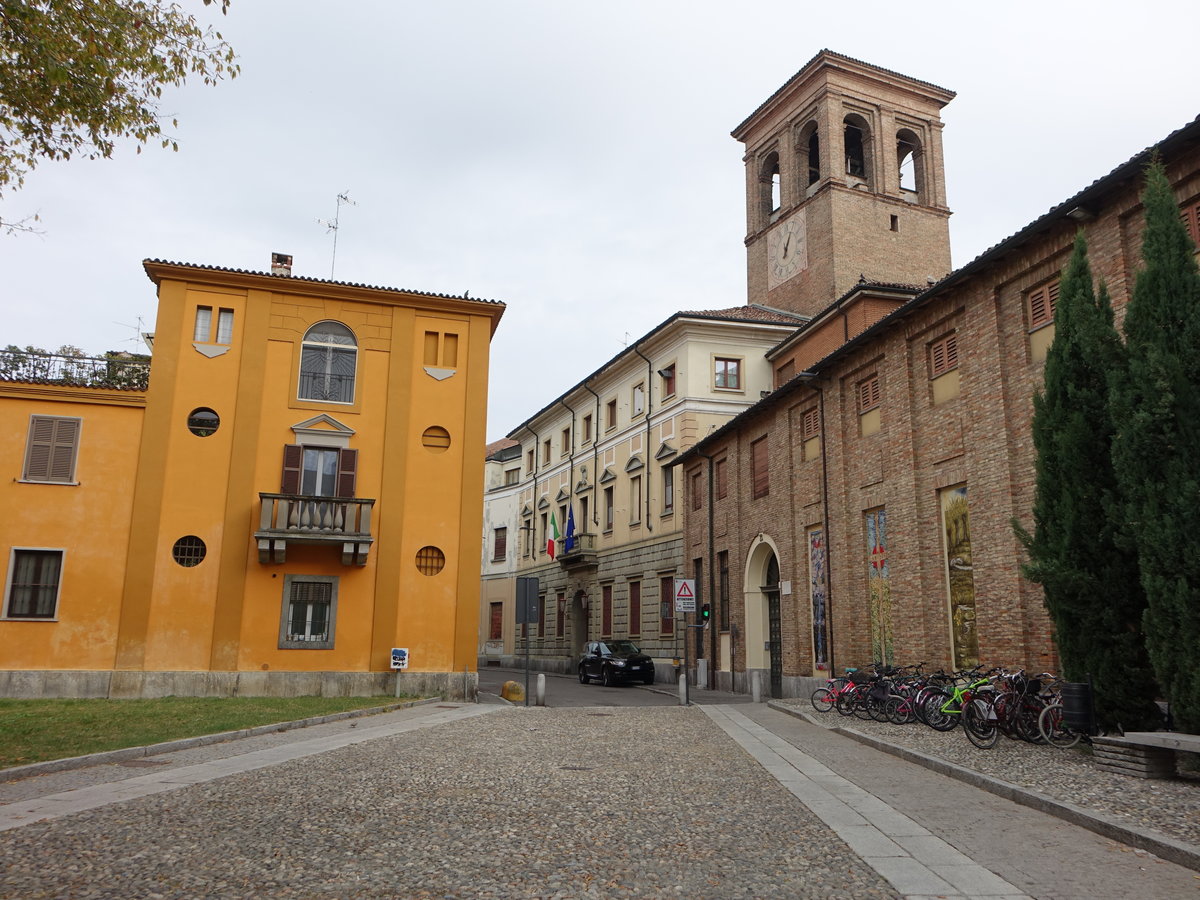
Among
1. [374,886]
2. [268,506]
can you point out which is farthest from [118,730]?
[374,886]

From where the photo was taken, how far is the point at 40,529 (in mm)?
19891

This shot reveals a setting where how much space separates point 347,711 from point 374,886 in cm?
1182

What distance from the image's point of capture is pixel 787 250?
39.7 meters

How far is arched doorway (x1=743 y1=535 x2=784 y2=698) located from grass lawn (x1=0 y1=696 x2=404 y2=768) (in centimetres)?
1029

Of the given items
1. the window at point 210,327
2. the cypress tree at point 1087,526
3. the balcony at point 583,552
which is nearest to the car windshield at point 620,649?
the balcony at point 583,552

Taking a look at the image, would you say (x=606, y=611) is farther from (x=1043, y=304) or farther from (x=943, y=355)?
(x=1043, y=304)

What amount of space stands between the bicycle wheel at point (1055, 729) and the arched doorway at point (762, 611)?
1355 centimetres

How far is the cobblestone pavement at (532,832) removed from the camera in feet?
16.8

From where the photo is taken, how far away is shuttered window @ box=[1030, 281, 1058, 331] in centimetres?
1479

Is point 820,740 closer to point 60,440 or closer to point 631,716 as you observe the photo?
point 631,716

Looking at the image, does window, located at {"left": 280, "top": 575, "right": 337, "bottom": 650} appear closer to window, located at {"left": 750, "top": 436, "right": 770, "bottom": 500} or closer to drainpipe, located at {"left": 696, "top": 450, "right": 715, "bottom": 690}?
window, located at {"left": 750, "top": 436, "right": 770, "bottom": 500}

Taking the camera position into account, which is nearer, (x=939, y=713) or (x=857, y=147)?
(x=939, y=713)

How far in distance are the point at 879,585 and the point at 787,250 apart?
2366cm

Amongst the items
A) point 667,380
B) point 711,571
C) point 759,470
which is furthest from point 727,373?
point 759,470
